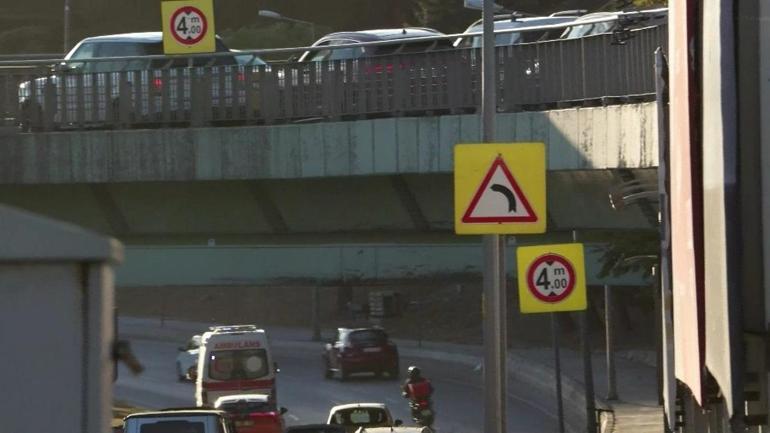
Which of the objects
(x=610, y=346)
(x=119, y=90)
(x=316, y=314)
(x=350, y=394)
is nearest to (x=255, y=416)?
(x=610, y=346)

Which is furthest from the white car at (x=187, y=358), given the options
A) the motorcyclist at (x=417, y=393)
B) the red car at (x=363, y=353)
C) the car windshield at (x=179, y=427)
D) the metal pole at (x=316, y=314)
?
the car windshield at (x=179, y=427)

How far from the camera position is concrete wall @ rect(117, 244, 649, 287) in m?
22.0

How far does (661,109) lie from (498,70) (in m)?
12.3

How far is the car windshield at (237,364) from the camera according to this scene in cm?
3428

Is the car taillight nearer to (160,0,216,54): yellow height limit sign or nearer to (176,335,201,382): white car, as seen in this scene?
(176,335,201,382): white car

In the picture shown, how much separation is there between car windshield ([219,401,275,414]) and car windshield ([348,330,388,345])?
45.8 ft

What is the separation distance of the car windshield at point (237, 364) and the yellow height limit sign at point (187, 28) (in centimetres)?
1427

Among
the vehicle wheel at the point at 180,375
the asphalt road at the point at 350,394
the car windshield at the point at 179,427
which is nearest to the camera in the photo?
the car windshield at the point at 179,427

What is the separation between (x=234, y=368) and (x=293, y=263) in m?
12.4

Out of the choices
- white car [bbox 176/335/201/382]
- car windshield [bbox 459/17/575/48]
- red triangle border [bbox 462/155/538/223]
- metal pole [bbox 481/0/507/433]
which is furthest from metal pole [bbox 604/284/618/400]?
white car [bbox 176/335/201/382]

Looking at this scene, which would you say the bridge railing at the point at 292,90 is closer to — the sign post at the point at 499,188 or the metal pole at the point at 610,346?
the sign post at the point at 499,188

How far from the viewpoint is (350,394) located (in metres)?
39.0

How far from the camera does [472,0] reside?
3125 centimetres

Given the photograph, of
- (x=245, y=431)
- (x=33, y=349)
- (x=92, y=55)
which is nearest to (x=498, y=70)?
(x=245, y=431)
